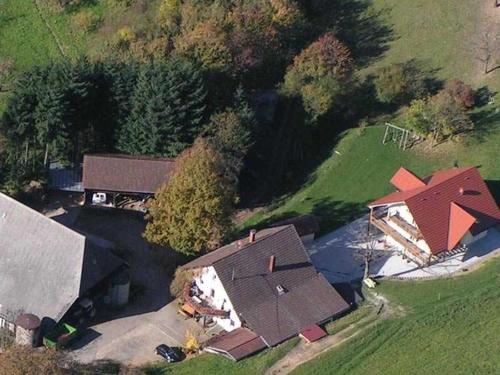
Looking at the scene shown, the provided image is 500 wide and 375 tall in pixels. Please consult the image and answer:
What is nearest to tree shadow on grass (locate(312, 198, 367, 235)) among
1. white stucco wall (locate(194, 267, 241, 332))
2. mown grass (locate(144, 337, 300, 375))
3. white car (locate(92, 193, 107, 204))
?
white stucco wall (locate(194, 267, 241, 332))

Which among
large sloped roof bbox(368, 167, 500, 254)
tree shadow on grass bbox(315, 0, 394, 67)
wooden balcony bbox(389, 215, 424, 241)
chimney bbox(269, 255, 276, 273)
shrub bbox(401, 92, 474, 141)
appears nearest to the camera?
chimney bbox(269, 255, 276, 273)

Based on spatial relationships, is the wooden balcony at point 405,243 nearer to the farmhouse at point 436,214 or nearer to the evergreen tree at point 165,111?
the farmhouse at point 436,214

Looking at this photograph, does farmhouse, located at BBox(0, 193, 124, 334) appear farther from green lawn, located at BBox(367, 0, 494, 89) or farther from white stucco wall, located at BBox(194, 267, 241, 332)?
green lawn, located at BBox(367, 0, 494, 89)

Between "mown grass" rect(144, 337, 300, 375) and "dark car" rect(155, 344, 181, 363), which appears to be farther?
"dark car" rect(155, 344, 181, 363)

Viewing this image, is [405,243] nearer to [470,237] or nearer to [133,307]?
[470,237]

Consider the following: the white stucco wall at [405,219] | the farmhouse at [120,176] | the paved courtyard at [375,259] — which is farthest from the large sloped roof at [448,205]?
the farmhouse at [120,176]

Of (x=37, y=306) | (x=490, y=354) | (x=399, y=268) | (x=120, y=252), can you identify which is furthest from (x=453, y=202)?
(x=37, y=306)
